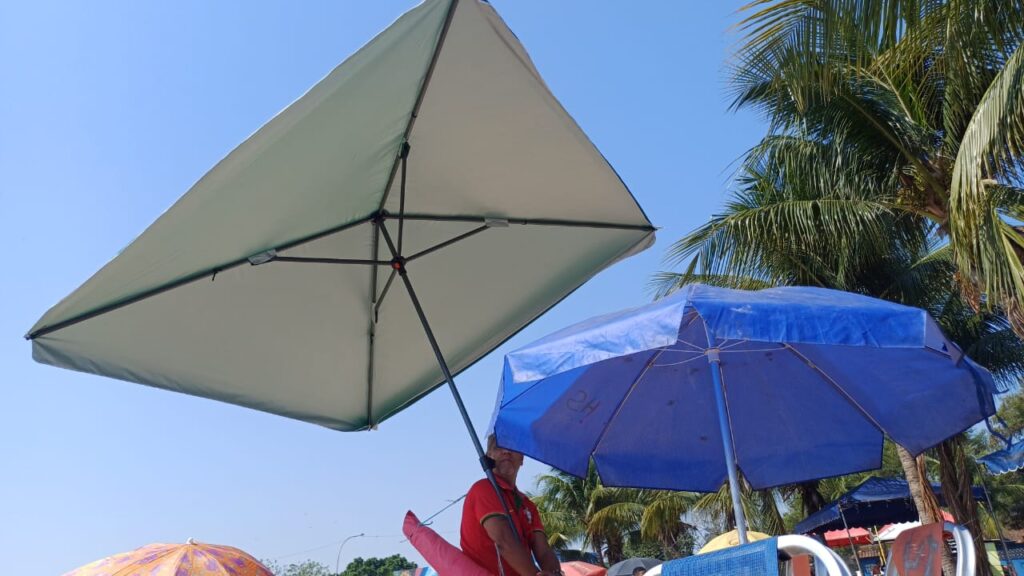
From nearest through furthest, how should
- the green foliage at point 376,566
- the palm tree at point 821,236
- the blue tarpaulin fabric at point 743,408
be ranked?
the blue tarpaulin fabric at point 743,408 → the palm tree at point 821,236 → the green foliage at point 376,566

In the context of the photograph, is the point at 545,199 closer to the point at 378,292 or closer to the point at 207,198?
the point at 378,292

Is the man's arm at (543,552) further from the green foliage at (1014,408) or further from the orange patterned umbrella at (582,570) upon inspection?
the green foliage at (1014,408)

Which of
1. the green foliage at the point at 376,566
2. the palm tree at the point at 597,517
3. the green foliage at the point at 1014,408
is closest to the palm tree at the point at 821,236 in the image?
the palm tree at the point at 597,517

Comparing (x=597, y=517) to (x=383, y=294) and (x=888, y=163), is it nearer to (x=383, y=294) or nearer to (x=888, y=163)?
(x=888, y=163)

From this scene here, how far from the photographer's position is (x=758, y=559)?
2.49 metres

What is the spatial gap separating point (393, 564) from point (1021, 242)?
194 ft

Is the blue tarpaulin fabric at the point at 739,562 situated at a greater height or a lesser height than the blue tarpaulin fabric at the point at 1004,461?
greater

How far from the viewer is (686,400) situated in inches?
191

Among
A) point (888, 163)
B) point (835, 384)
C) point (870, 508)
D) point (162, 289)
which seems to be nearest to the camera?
point (162, 289)

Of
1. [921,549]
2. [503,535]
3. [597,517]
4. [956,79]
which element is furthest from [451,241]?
[597,517]

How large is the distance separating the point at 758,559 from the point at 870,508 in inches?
717

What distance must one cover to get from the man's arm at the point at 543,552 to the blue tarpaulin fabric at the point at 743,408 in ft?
2.29

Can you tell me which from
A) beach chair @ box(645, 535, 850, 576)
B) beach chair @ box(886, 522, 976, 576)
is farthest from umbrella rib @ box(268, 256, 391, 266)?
beach chair @ box(886, 522, 976, 576)

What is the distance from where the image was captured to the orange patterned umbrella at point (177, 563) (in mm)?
6324
